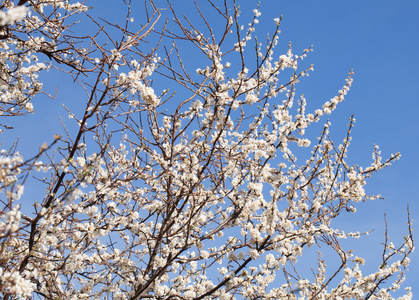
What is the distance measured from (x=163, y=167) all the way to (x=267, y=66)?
208cm

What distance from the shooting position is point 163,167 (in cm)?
546

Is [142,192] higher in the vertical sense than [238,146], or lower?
lower

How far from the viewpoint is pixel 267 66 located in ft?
18.6

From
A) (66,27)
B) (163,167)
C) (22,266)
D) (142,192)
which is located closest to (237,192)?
(163,167)

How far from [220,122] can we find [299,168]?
1.26 metres

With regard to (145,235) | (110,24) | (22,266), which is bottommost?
(22,266)

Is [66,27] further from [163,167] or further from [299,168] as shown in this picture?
[299,168]

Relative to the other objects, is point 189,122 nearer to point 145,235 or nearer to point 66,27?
point 145,235

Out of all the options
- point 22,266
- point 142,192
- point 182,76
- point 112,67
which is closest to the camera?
point 22,266

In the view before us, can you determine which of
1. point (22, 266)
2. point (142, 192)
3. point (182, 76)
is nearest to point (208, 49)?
point (182, 76)

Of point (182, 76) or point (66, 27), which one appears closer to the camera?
point (182, 76)

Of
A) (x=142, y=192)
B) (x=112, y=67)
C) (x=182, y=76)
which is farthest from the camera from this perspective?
(x=142, y=192)

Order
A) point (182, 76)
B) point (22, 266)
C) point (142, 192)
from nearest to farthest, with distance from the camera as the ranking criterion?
point (22, 266) → point (182, 76) → point (142, 192)

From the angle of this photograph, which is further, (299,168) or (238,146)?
(238,146)
